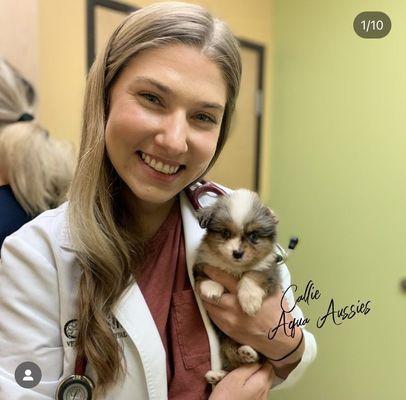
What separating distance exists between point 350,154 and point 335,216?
135mm

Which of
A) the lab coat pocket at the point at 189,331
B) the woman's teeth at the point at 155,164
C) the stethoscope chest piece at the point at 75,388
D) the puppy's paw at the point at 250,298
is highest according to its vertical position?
the woman's teeth at the point at 155,164

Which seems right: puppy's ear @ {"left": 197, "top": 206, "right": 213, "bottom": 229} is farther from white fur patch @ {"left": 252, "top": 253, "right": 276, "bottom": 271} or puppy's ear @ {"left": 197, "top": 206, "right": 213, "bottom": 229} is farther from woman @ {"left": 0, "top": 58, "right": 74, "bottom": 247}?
woman @ {"left": 0, "top": 58, "right": 74, "bottom": 247}

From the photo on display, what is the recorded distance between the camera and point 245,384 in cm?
104

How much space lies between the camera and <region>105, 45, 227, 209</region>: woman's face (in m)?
0.93

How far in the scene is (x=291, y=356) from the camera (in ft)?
3.49

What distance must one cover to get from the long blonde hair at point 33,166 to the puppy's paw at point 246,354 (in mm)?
947

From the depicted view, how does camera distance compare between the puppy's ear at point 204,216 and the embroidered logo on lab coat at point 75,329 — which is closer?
the embroidered logo on lab coat at point 75,329

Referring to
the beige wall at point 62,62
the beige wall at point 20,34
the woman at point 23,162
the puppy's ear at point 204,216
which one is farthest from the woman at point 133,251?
the beige wall at point 20,34

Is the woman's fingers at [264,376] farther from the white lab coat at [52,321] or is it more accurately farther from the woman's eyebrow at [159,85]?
the woman's eyebrow at [159,85]

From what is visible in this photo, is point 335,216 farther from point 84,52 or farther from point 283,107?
point 84,52

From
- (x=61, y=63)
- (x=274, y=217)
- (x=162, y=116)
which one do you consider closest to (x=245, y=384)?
(x=274, y=217)

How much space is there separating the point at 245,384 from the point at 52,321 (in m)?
0.46

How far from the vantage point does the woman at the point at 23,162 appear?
160cm

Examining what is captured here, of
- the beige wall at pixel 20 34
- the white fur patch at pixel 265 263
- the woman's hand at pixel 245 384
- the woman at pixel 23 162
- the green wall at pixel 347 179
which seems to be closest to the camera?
the green wall at pixel 347 179
